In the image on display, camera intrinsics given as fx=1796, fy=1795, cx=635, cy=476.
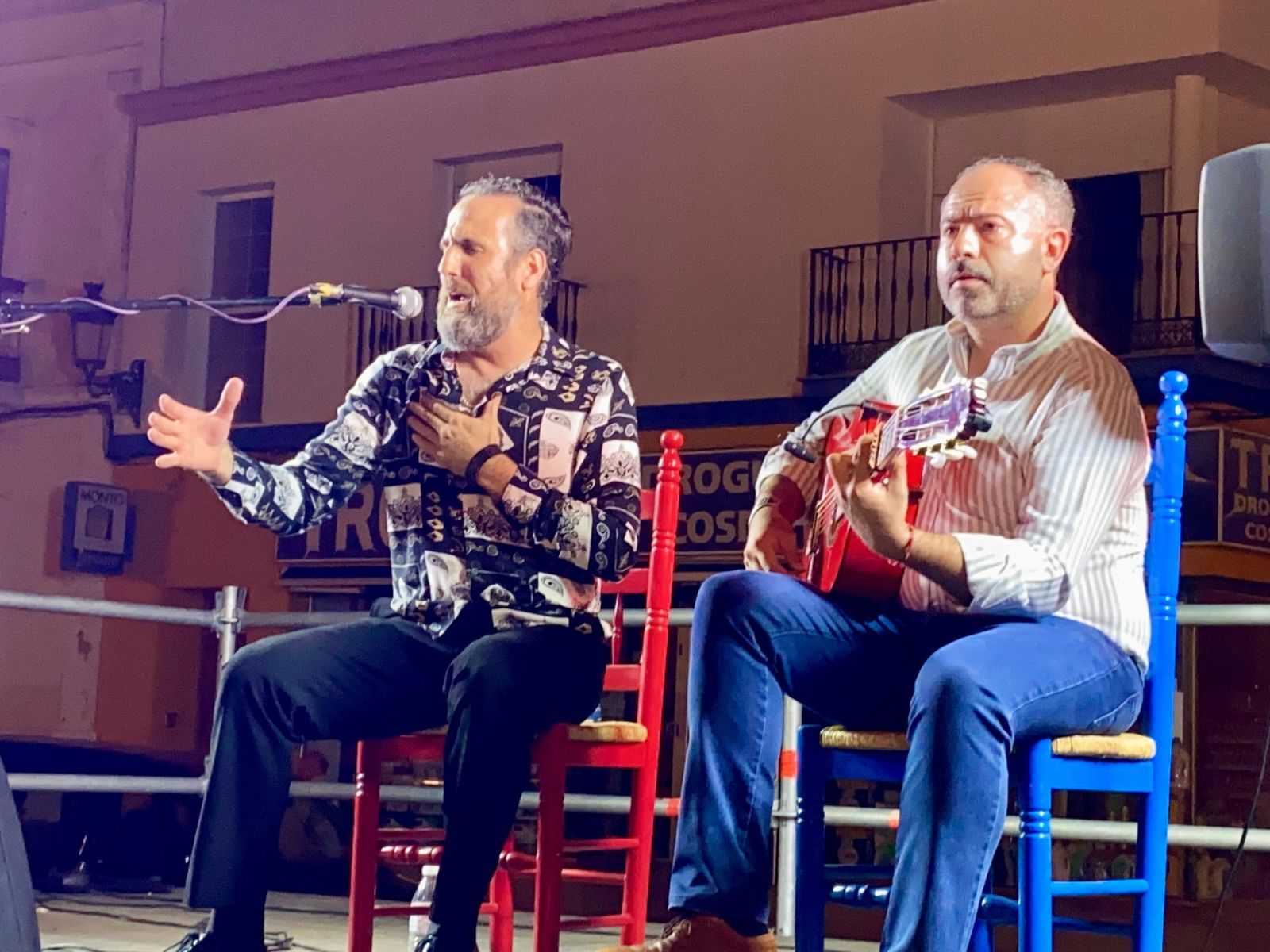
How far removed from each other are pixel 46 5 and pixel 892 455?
11160 millimetres

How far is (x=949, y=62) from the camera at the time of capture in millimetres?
9305

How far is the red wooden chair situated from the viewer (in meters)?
2.51

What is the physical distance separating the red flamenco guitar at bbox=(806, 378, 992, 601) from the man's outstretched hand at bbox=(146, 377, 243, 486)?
2.66 feet

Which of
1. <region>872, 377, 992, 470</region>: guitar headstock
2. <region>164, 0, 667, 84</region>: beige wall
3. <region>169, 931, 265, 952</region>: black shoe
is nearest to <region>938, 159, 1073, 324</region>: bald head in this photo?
<region>872, 377, 992, 470</region>: guitar headstock

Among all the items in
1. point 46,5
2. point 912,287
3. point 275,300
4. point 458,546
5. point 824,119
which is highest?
point 46,5

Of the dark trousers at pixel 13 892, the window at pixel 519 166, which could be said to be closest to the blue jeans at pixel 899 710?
the dark trousers at pixel 13 892

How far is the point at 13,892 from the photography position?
138 centimetres

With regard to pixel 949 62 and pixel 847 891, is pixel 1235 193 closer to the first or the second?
pixel 847 891

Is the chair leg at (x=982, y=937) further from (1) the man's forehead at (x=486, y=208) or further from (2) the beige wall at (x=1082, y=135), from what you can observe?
(2) the beige wall at (x=1082, y=135)

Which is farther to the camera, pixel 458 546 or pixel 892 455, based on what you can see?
pixel 458 546

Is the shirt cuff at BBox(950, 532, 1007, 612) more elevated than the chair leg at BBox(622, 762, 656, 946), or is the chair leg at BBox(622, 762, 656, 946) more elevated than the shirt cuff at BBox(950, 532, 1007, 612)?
the shirt cuff at BBox(950, 532, 1007, 612)

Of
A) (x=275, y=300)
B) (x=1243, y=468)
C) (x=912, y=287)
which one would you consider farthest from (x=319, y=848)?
(x=275, y=300)

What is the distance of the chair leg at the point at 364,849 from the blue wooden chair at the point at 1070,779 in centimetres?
63

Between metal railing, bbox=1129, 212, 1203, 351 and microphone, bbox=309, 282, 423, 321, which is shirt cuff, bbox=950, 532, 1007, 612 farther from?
metal railing, bbox=1129, 212, 1203, 351
